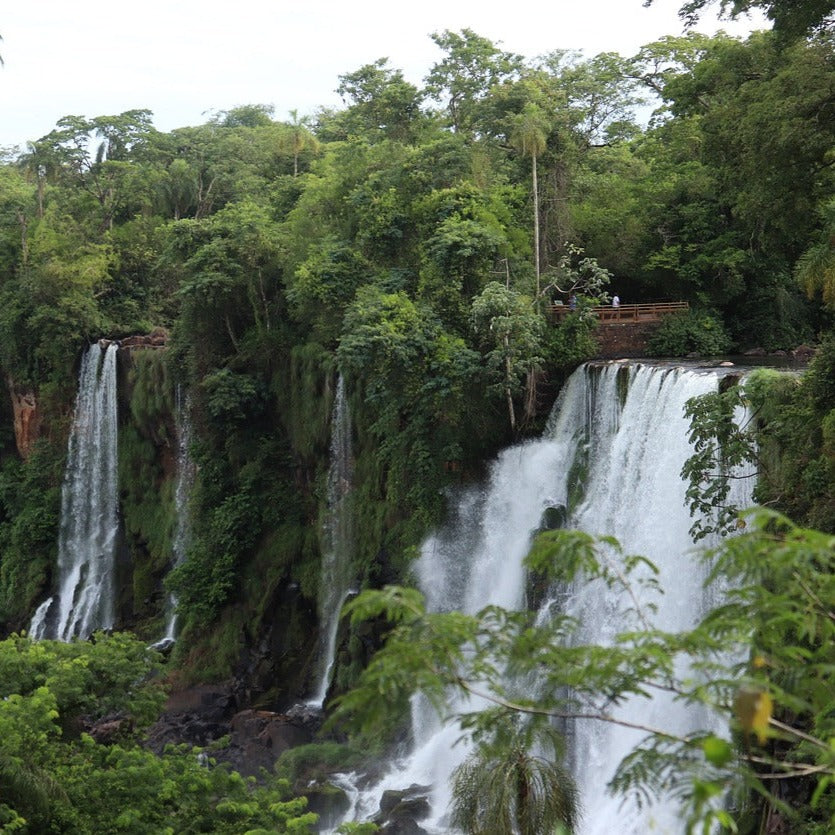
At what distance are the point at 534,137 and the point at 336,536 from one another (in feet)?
30.7

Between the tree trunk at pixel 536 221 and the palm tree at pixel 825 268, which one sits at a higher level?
the tree trunk at pixel 536 221

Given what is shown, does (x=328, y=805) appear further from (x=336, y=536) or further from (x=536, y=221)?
(x=536, y=221)

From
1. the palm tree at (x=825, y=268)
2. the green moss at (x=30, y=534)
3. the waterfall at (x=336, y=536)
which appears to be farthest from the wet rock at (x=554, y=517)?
the green moss at (x=30, y=534)

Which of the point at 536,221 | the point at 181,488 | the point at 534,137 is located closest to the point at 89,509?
the point at 181,488

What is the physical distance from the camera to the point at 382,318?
748 inches

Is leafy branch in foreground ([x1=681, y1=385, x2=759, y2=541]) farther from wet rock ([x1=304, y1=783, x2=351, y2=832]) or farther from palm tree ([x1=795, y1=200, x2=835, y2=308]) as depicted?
wet rock ([x1=304, y1=783, x2=351, y2=832])

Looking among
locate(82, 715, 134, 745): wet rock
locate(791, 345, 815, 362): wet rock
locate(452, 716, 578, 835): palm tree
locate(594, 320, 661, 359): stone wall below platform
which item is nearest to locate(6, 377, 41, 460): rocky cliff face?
locate(82, 715, 134, 745): wet rock

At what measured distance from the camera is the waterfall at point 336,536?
71.2 feet

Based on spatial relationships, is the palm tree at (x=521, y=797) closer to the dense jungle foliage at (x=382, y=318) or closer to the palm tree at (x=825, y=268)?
the dense jungle foliage at (x=382, y=318)

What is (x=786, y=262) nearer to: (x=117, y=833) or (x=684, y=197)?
(x=684, y=197)

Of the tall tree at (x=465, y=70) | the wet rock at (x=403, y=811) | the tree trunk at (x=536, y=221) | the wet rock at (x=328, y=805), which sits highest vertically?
the tall tree at (x=465, y=70)

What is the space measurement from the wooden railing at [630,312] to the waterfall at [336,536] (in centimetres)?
467

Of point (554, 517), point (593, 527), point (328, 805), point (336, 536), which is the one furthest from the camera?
point (336, 536)

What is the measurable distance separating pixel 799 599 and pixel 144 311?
2895cm
